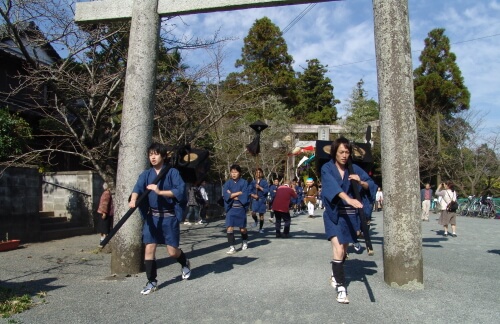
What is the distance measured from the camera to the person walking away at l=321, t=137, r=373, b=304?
16.9 feet

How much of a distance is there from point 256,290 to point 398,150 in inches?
105

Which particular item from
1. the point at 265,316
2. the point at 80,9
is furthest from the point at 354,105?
the point at 265,316

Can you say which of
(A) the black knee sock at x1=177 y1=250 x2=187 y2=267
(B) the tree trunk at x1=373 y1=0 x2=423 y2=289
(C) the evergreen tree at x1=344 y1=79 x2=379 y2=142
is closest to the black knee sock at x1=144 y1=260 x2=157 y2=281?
(A) the black knee sock at x1=177 y1=250 x2=187 y2=267

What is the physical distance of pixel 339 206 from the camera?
17.6 feet

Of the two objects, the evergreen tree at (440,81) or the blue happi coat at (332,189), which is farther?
the evergreen tree at (440,81)

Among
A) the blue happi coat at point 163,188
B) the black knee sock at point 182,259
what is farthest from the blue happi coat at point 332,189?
the black knee sock at point 182,259

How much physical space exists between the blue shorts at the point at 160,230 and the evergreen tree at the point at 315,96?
1309 inches

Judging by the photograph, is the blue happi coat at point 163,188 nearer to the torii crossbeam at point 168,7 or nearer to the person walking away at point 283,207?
the torii crossbeam at point 168,7

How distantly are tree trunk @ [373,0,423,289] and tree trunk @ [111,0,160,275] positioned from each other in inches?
144

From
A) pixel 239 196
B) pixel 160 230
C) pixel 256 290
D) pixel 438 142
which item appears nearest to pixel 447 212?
pixel 239 196

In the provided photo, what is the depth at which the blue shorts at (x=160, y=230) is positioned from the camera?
5.79 meters

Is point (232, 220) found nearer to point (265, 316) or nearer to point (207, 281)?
point (207, 281)

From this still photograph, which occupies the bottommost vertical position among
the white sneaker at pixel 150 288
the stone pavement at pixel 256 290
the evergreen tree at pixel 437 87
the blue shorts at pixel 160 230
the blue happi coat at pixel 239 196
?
the stone pavement at pixel 256 290

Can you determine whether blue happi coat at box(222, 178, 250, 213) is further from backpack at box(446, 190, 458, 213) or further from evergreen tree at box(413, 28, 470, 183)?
evergreen tree at box(413, 28, 470, 183)
